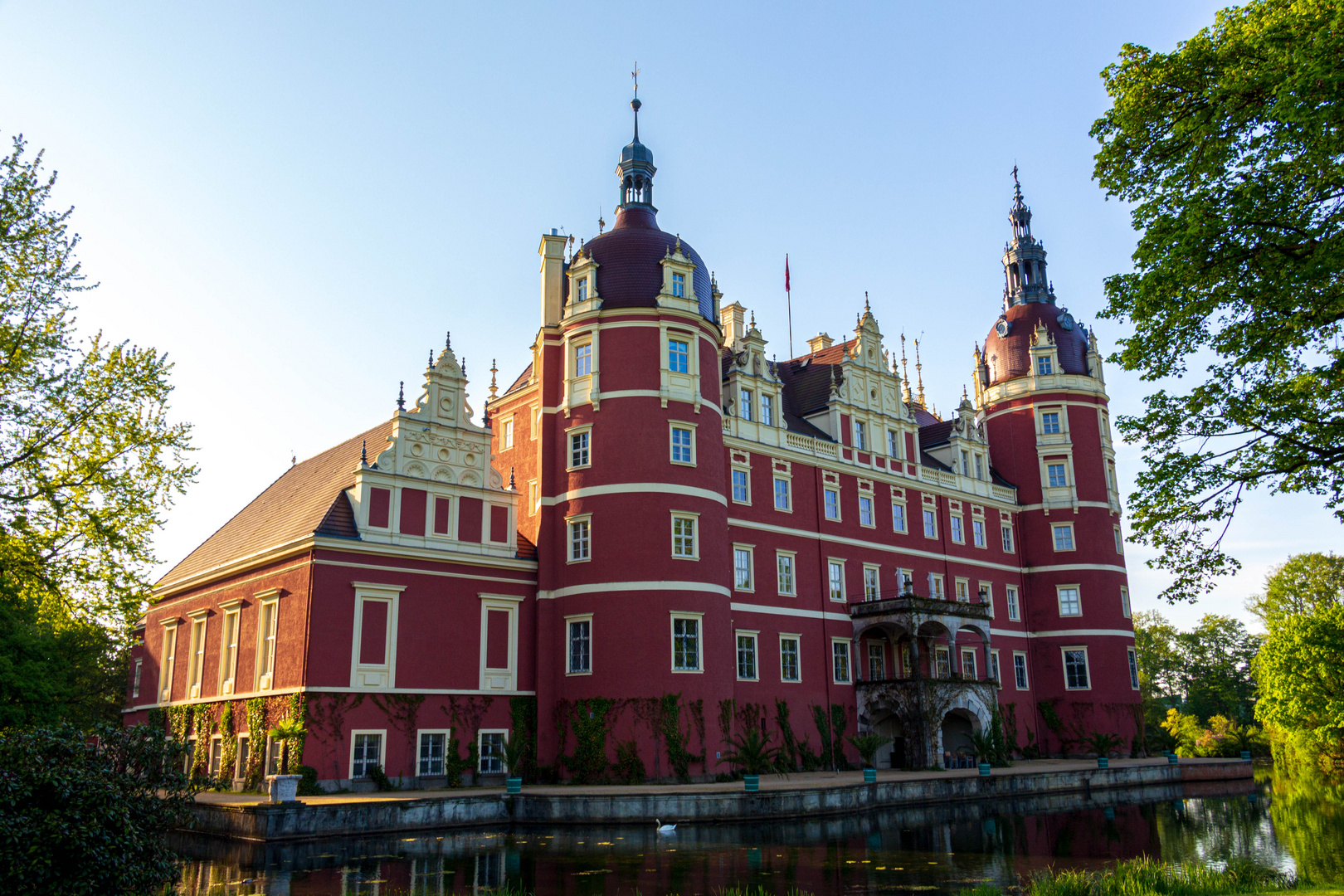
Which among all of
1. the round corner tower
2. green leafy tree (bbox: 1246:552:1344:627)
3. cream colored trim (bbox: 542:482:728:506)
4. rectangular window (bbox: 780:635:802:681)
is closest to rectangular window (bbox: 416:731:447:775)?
cream colored trim (bbox: 542:482:728:506)

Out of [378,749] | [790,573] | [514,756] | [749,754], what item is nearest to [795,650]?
[790,573]

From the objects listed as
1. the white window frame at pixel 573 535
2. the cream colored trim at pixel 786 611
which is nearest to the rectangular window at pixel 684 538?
the white window frame at pixel 573 535

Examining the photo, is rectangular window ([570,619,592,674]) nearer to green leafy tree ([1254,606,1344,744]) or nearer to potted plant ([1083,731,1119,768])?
potted plant ([1083,731,1119,768])

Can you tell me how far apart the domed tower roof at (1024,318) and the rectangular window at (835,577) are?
58.8 feet

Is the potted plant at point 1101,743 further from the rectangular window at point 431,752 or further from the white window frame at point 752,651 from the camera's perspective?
the rectangular window at point 431,752

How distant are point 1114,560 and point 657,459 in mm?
28802

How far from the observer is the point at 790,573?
39062 millimetres

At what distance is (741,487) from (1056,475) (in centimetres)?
2119

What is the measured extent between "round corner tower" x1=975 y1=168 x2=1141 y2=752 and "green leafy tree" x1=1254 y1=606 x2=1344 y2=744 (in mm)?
7163

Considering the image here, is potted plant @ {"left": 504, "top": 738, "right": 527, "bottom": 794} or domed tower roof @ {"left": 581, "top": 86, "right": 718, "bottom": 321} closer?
potted plant @ {"left": 504, "top": 738, "right": 527, "bottom": 794}

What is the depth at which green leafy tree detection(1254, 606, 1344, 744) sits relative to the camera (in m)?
39.5

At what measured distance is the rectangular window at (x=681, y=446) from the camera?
112 ft

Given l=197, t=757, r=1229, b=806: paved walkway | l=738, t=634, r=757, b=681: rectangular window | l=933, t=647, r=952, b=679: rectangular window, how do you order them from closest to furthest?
1. l=197, t=757, r=1229, b=806: paved walkway
2. l=738, t=634, r=757, b=681: rectangular window
3. l=933, t=647, r=952, b=679: rectangular window

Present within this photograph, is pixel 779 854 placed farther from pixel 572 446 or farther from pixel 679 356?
pixel 679 356
